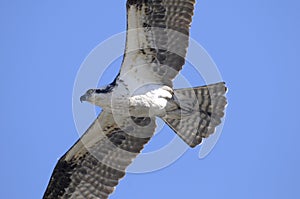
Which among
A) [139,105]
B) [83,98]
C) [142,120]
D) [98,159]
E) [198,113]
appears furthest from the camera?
[98,159]

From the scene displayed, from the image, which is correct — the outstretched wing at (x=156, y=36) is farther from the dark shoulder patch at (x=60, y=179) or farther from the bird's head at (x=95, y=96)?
the dark shoulder patch at (x=60, y=179)

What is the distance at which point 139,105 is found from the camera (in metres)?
9.92

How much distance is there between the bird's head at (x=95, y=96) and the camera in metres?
9.75

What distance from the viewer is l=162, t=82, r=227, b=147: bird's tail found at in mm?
10500

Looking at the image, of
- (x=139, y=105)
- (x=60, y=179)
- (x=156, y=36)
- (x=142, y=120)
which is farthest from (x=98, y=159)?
(x=156, y=36)

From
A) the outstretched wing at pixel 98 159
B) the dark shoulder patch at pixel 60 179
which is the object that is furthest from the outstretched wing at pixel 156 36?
the dark shoulder patch at pixel 60 179

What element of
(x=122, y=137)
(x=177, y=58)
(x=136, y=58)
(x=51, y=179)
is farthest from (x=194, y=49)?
(x=51, y=179)

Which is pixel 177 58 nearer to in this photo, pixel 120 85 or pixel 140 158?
pixel 120 85

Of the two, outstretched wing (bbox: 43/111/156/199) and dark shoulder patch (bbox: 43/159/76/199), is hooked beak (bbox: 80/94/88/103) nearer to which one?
outstretched wing (bbox: 43/111/156/199)

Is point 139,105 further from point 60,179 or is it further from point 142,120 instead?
point 60,179

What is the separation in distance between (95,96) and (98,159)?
169cm

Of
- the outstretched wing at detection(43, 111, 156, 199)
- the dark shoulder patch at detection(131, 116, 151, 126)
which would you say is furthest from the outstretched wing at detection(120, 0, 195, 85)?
the outstretched wing at detection(43, 111, 156, 199)

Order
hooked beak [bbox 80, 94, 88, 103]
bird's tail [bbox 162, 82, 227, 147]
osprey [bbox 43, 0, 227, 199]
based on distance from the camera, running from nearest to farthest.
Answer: hooked beak [bbox 80, 94, 88, 103]
osprey [bbox 43, 0, 227, 199]
bird's tail [bbox 162, 82, 227, 147]

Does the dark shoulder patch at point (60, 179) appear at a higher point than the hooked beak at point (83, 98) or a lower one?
lower
